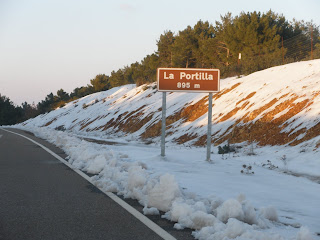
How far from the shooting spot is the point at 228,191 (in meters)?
7.23

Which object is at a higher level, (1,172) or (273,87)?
(273,87)

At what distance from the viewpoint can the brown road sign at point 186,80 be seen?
11602 mm

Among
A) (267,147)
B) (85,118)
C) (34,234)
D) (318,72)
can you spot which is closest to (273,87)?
(318,72)

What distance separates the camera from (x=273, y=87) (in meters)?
20.9

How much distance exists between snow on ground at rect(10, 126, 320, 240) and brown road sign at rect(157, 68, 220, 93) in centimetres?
213

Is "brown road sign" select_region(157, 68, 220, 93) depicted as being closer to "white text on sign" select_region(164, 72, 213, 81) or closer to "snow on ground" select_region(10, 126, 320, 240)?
"white text on sign" select_region(164, 72, 213, 81)

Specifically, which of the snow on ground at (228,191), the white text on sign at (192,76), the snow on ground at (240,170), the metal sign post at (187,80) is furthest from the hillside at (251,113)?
the white text on sign at (192,76)

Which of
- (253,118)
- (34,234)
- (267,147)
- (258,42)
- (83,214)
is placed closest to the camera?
(34,234)

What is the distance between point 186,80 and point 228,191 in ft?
16.7

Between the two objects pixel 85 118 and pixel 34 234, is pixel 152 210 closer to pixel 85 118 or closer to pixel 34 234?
pixel 34 234

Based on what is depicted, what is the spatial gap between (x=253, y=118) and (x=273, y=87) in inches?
168

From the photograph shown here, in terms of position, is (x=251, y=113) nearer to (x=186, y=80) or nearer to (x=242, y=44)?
(x=186, y=80)

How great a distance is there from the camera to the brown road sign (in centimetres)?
1160

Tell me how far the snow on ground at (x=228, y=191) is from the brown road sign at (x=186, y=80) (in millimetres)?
2134
